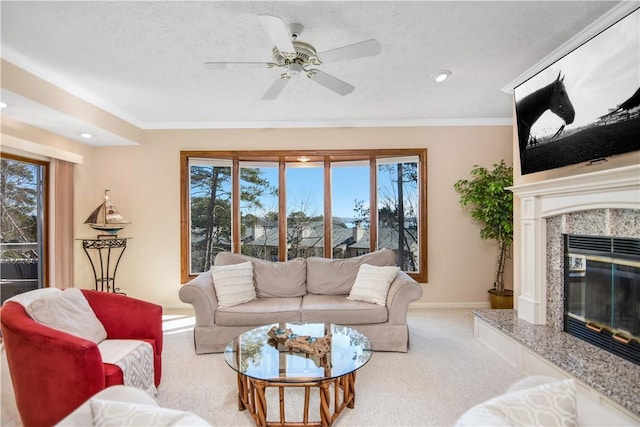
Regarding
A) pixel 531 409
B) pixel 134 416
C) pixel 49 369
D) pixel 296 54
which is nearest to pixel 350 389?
pixel 531 409

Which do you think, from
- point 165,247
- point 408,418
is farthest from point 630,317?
point 165,247

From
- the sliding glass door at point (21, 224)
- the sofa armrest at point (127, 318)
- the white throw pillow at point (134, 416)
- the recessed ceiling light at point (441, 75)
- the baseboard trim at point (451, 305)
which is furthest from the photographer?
the baseboard trim at point (451, 305)

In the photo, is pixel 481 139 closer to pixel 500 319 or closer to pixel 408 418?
pixel 500 319

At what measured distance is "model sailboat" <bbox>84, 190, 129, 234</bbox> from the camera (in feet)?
13.0

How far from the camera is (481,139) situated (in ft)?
14.4

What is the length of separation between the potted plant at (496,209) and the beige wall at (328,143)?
24cm

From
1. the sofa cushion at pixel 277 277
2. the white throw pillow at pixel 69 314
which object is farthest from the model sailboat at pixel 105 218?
the white throw pillow at pixel 69 314

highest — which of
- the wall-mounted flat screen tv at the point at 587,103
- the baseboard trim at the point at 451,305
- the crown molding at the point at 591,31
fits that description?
the crown molding at the point at 591,31

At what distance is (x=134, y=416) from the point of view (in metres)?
0.88

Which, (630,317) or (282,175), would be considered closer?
(630,317)

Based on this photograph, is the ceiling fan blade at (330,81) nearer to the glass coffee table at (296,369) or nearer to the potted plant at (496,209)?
the glass coffee table at (296,369)

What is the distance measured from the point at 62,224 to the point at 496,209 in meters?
5.49

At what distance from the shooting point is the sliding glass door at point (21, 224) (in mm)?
3445

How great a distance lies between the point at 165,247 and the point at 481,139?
481cm
